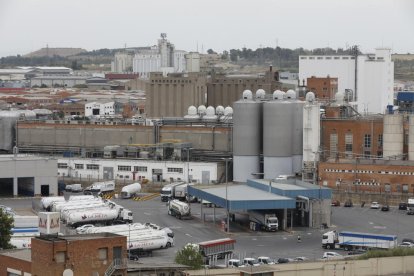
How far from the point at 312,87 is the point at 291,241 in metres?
19.2

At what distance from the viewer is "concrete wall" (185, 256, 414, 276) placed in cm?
1497

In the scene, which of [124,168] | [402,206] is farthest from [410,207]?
[124,168]

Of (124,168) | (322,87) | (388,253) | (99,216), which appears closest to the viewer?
(388,253)

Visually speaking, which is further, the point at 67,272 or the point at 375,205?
the point at 375,205

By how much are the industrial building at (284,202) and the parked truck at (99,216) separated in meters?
1.76

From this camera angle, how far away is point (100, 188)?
29.6m

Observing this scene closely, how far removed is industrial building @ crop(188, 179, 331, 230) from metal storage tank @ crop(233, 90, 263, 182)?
177 inches

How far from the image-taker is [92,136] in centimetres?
3344

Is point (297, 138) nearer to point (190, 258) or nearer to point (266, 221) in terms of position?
point (266, 221)

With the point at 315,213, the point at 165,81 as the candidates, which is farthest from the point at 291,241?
the point at 165,81

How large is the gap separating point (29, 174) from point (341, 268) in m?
14.5

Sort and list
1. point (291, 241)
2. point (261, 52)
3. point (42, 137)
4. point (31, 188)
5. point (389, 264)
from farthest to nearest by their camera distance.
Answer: point (261, 52), point (42, 137), point (31, 188), point (291, 241), point (389, 264)

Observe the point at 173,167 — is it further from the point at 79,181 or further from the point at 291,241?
the point at 291,241

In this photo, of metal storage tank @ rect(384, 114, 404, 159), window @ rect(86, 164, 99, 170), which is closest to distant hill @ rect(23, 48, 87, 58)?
window @ rect(86, 164, 99, 170)
